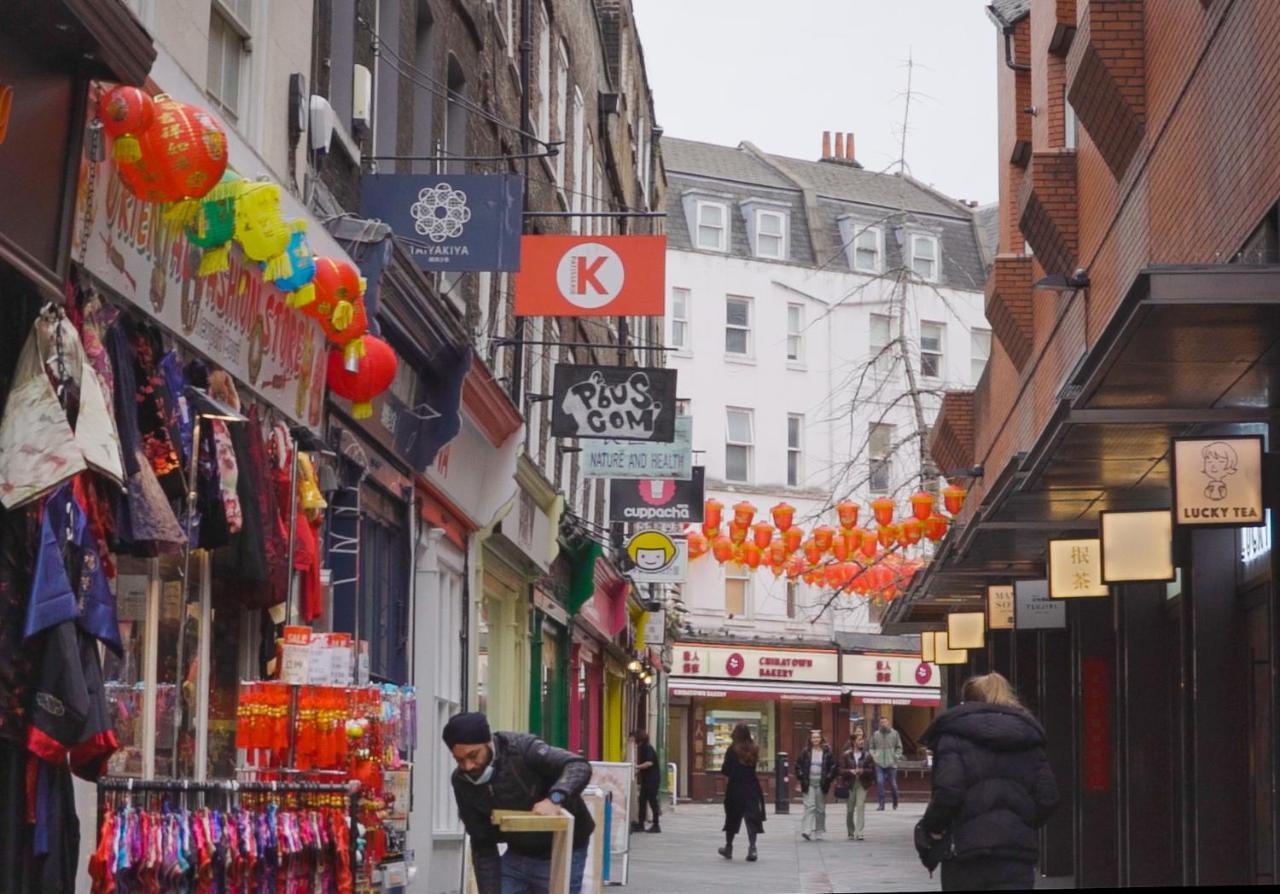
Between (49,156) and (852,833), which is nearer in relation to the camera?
(49,156)

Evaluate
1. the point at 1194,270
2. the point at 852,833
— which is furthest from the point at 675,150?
the point at 1194,270

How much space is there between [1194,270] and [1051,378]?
12.1m

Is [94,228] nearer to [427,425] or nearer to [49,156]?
[49,156]

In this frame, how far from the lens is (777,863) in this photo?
24.2 meters

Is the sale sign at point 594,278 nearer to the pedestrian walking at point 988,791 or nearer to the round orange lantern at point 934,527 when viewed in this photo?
the pedestrian walking at point 988,791

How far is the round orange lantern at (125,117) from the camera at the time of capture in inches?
284

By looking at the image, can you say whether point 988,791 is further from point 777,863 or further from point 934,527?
point 934,527

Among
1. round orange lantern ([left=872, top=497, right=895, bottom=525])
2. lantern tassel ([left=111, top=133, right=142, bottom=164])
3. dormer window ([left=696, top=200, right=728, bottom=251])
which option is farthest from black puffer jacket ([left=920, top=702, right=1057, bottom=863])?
dormer window ([left=696, top=200, right=728, bottom=251])

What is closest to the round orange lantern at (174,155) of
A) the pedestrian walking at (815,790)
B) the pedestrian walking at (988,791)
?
the pedestrian walking at (988,791)

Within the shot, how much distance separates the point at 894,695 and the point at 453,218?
136 feet

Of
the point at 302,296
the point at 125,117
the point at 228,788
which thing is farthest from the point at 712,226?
the point at 228,788

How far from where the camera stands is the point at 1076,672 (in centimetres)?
2169

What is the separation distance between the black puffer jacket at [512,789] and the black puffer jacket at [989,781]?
1.68 m

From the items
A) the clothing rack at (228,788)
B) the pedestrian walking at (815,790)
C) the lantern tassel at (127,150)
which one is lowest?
the pedestrian walking at (815,790)
